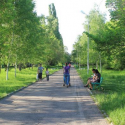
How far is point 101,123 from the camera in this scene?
5.68 meters

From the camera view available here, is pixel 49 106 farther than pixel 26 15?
No

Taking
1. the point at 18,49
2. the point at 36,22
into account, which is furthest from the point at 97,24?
the point at 18,49

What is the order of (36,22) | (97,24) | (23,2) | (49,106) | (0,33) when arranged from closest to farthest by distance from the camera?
(49,106)
(0,33)
(23,2)
(36,22)
(97,24)

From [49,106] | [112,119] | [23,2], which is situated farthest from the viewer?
[23,2]

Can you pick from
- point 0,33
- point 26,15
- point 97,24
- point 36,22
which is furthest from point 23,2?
point 97,24

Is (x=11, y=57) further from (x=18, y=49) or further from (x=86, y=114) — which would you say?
(x=86, y=114)

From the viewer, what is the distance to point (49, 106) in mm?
7934

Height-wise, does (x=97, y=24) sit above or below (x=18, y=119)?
above

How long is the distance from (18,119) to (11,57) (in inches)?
640

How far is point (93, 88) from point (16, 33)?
1301 centimetres

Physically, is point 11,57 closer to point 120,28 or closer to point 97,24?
point 120,28

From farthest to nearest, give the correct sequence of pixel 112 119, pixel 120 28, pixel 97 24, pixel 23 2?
pixel 97 24
pixel 23 2
pixel 120 28
pixel 112 119

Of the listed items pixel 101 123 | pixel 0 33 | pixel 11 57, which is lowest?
pixel 101 123

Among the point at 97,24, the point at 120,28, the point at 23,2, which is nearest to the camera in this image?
the point at 120,28
